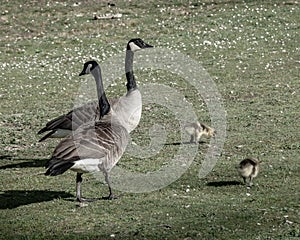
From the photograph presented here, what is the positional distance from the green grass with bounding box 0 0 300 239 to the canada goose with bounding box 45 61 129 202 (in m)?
0.50

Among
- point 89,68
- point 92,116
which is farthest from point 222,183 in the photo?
point 89,68

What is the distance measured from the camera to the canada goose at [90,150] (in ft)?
25.3

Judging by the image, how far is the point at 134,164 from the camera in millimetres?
10195

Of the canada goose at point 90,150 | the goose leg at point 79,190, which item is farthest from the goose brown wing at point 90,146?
the goose leg at point 79,190

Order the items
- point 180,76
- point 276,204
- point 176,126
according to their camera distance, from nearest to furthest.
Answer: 1. point 276,204
2. point 176,126
3. point 180,76

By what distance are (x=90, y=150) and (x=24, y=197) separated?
1411 millimetres

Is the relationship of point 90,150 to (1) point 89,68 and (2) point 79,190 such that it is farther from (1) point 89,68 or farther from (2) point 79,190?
(1) point 89,68

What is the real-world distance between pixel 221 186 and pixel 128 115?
1.91 metres

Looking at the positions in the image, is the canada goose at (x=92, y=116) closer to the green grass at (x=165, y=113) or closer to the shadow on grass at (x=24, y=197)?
the green grass at (x=165, y=113)

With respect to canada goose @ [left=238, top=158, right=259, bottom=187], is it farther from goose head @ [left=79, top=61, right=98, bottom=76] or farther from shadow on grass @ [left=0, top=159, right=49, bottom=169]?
shadow on grass @ [left=0, top=159, right=49, bottom=169]

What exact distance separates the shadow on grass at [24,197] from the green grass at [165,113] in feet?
0.08

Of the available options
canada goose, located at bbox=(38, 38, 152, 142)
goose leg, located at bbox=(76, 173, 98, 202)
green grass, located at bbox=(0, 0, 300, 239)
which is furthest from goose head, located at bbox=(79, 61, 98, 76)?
goose leg, located at bbox=(76, 173, 98, 202)

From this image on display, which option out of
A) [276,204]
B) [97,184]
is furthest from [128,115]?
[276,204]

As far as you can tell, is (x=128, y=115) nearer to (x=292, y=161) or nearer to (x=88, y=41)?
(x=292, y=161)
